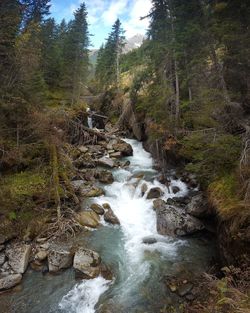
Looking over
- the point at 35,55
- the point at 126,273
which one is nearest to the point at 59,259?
the point at 126,273

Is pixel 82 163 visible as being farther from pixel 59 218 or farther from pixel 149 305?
pixel 149 305

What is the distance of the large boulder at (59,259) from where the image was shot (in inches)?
365

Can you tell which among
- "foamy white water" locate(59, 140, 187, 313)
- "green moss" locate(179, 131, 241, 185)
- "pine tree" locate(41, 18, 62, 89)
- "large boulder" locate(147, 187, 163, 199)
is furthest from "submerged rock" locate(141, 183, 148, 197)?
"pine tree" locate(41, 18, 62, 89)

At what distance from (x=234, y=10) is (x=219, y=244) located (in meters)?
11.4

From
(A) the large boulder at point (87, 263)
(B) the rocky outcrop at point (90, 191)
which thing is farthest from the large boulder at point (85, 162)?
(A) the large boulder at point (87, 263)

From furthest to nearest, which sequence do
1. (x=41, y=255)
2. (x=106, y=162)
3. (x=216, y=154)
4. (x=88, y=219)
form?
(x=106, y=162) < (x=88, y=219) < (x=216, y=154) < (x=41, y=255)

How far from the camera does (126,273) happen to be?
9.45 m

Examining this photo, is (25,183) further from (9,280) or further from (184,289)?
(184,289)

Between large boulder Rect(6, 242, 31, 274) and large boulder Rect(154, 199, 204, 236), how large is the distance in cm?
585

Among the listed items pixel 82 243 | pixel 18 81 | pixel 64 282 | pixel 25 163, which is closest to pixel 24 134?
pixel 25 163

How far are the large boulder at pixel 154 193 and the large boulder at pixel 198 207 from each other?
89.6 inches

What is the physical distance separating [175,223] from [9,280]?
23.5ft

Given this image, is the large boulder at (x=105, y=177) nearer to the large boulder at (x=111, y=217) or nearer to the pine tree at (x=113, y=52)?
the large boulder at (x=111, y=217)

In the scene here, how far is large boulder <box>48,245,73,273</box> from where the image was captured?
928cm
